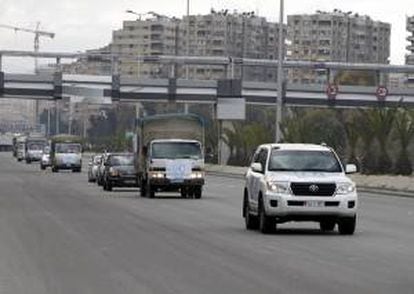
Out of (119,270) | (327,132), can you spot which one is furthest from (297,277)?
(327,132)

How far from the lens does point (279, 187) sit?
904 inches

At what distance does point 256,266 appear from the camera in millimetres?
16344

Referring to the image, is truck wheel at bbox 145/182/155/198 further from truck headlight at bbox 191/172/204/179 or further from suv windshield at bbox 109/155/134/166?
suv windshield at bbox 109/155/134/166

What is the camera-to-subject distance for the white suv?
22859mm

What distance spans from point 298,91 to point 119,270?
81158 millimetres

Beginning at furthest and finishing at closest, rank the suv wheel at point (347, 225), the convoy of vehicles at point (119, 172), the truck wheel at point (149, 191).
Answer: the convoy of vehicles at point (119, 172) → the truck wheel at point (149, 191) → the suv wheel at point (347, 225)

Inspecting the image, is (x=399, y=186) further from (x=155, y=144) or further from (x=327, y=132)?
(x=327, y=132)

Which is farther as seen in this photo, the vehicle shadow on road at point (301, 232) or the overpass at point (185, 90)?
the overpass at point (185, 90)

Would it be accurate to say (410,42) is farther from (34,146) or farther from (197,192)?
(197,192)

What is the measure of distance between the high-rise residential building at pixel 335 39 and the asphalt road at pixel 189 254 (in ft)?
431

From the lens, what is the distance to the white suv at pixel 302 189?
75.0ft

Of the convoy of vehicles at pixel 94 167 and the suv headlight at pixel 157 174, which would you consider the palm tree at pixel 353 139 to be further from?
the suv headlight at pixel 157 174

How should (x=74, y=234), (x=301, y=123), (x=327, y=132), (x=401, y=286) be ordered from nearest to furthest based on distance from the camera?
1. (x=401, y=286)
2. (x=74, y=234)
3. (x=301, y=123)
4. (x=327, y=132)

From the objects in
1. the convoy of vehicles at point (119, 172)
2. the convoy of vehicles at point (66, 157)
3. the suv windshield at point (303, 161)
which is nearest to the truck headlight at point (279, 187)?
the suv windshield at point (303, 161)
